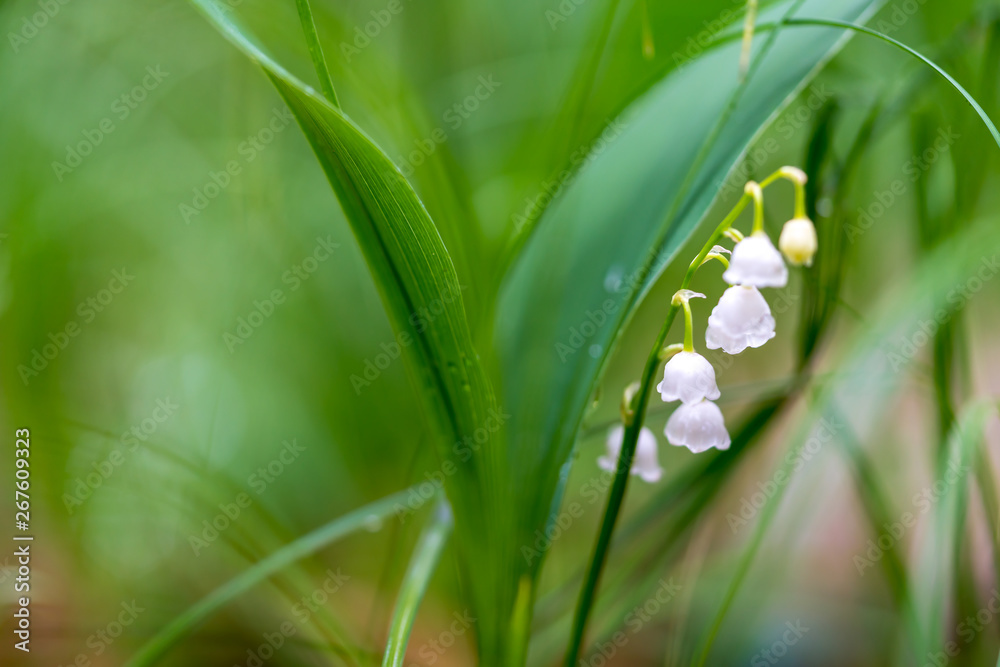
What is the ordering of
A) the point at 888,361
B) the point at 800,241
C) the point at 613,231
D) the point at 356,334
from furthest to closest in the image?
the point at 356,334
the point at 888,361
the point at 613,231
the point at 800,241

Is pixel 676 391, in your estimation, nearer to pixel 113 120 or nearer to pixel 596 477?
pixel 596 477

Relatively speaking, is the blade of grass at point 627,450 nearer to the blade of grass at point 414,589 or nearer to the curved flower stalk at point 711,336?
the curved flower stalk at point 711,336

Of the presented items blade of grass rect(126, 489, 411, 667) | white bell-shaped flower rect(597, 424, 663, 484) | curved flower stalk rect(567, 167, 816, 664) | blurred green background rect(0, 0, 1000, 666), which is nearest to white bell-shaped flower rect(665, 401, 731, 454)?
curved flower stalk rect(567, 167, 816, 664)

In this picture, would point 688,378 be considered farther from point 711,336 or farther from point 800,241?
point 800,241

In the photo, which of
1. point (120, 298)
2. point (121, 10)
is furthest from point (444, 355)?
point (120, 298)

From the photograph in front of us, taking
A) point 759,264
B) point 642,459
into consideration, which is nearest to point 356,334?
point 642,459
